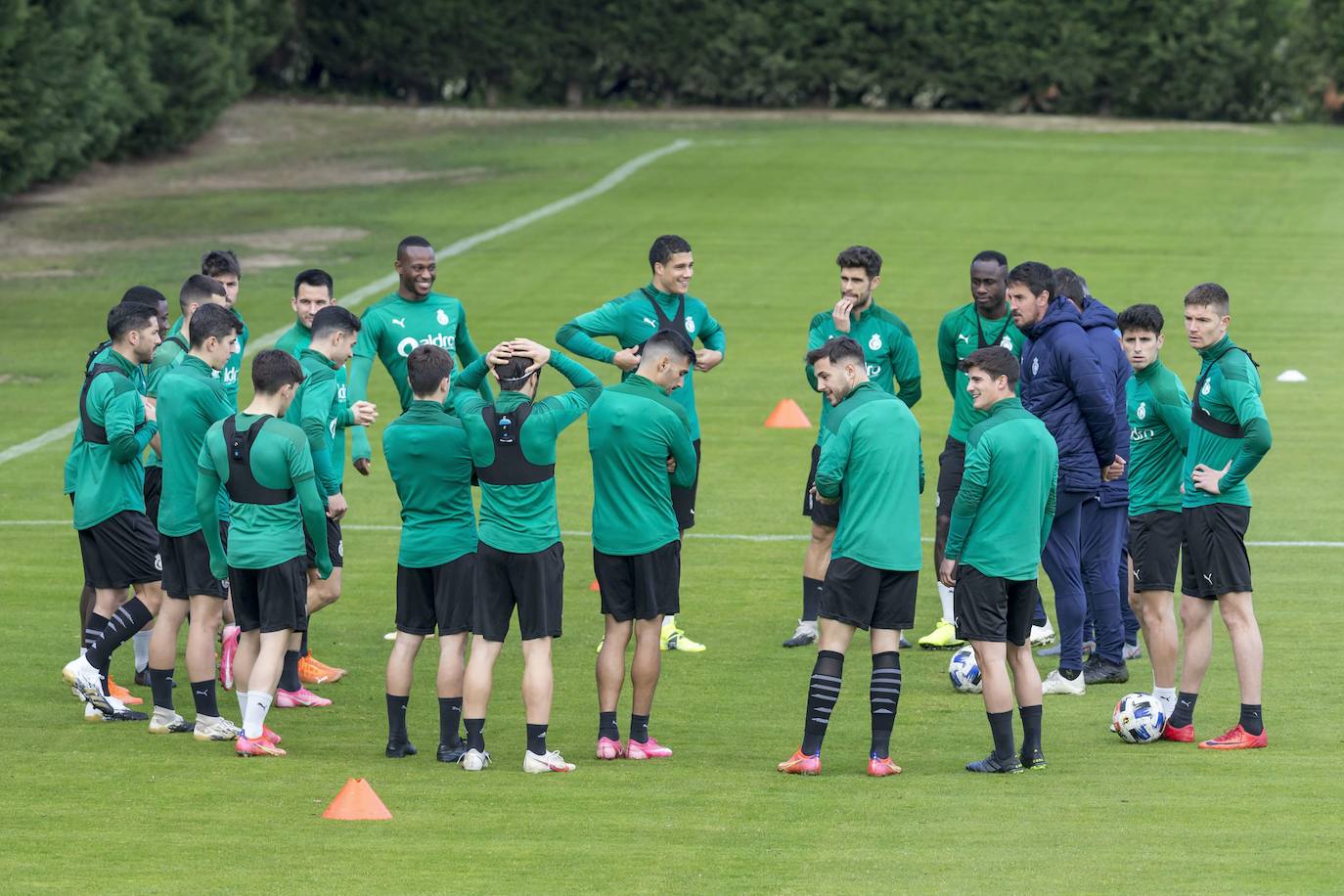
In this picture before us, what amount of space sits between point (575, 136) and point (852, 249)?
114 feet

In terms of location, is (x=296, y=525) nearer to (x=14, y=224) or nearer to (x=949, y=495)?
(x=949, y=495)

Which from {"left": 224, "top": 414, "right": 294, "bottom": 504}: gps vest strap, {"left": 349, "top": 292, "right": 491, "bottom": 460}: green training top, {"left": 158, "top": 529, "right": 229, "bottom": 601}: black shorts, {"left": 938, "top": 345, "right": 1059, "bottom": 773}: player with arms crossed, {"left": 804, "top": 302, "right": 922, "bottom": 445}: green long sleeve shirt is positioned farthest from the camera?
{"left": 804, "top": 302, "right": 922, "bottom": 445}: green long sleeve shirt

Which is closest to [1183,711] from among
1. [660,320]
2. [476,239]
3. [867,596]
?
[867,596]

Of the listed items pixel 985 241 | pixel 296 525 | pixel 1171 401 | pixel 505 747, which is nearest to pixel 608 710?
pixel 505 747

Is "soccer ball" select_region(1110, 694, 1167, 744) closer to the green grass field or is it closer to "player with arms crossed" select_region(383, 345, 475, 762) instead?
the green grass field

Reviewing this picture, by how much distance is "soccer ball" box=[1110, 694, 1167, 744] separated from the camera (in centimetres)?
1069

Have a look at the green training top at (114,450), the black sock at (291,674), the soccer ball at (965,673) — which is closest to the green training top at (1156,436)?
the soccer ball at (965,673)

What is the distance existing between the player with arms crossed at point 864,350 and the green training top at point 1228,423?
9.01ft

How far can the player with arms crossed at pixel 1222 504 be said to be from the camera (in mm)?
10383

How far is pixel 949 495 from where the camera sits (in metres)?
12.9

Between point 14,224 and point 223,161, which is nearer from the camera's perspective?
point 14,224

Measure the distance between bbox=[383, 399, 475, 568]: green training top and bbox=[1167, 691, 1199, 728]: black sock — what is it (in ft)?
13.0

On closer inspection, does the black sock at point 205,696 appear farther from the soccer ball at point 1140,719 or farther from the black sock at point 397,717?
the soccer ball at point 1140,719

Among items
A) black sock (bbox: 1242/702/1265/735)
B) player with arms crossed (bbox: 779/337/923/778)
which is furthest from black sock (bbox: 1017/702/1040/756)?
black sock (bbox: 1242/702/1265/735)
